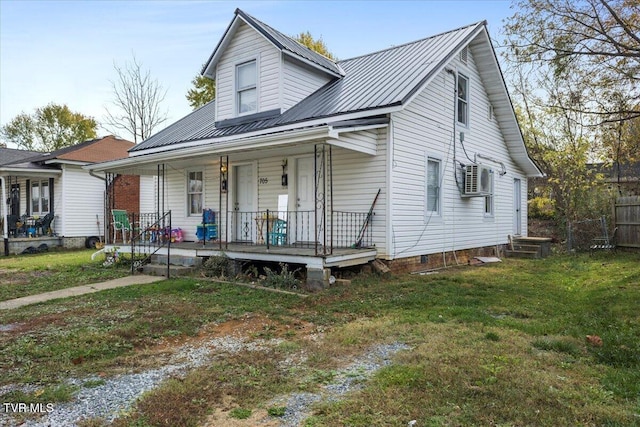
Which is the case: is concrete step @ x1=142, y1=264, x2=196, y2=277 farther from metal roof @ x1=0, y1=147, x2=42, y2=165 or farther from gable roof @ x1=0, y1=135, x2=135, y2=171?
metal roof @ x1=0, y1=147, x2=42, y2=165

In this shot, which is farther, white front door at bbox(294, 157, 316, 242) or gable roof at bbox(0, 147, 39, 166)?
gable roof at bbox(0, 147, 39, 166)

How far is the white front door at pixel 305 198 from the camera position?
1020 cm

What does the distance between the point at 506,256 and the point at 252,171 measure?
9.10 m

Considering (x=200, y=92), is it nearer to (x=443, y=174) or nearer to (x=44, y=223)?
(x=44, y=223)

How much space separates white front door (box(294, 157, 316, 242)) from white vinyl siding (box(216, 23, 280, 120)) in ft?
5.77

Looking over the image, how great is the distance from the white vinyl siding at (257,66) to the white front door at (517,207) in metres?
9.90

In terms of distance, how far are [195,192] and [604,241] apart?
13387mm

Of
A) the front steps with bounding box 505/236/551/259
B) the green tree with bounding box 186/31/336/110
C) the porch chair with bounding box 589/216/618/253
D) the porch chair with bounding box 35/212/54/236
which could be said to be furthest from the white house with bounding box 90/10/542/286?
the green tree with bounding box 186/31/336/110

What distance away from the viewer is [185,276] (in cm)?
944

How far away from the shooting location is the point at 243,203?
11672mm

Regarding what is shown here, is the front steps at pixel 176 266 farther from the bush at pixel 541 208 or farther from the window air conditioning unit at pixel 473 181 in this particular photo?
the bush at pixel 541 208

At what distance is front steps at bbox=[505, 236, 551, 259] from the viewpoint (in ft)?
47.2

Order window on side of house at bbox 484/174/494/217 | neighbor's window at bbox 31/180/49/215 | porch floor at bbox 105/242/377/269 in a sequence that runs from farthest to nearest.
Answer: neighbor's window at bbox 31/180/49/215, window on side of house at bbox 484/174/494/217, porch floor at bbox 105/242/377/269

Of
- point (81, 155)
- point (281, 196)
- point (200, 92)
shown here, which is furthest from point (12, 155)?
point (281, 196)
